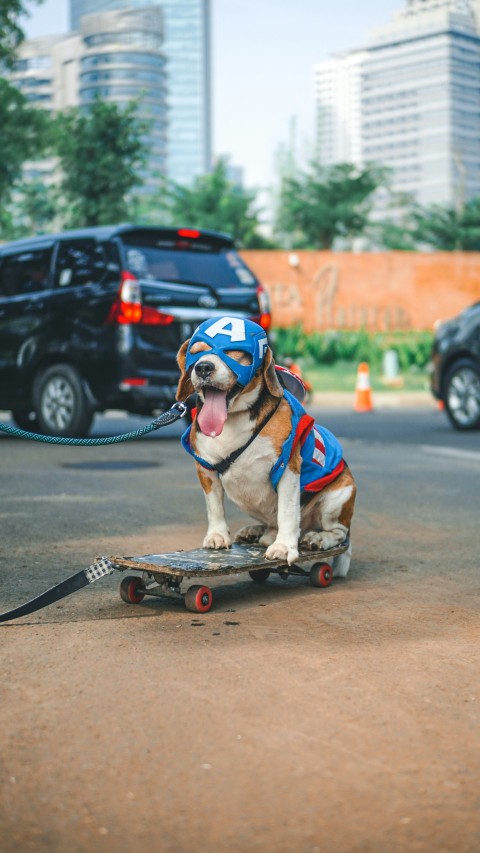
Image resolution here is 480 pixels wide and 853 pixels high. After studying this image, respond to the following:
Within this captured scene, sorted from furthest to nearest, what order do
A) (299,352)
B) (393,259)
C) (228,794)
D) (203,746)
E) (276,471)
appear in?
(393,259)
(299,352)
(276,471)
(203,746)
(228,794)

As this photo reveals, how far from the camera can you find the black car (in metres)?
14.5

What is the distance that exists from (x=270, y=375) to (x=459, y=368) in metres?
9.66

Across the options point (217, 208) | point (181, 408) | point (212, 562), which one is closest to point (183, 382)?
point (181, 408)

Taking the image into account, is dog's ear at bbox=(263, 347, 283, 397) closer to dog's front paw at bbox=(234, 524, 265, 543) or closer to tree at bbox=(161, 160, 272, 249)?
dog's front paw at bbox=(234, 524, 265, 543)

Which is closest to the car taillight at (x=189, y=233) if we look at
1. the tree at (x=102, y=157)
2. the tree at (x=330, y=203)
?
the tree at (x=102, y=157)

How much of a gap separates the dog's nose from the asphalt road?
0.97 metres

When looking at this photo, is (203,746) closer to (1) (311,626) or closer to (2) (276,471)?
(1) (311,626)

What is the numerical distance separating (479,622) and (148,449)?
769cm

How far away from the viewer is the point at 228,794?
3074mm

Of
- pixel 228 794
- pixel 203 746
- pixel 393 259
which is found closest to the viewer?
pixel 228 794

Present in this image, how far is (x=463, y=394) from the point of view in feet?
48.2

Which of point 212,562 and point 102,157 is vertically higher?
point 102,157

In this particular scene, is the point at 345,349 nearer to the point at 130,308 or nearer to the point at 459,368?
the point at 459,368

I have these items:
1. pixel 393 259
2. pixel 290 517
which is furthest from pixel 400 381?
pixel 290 517
